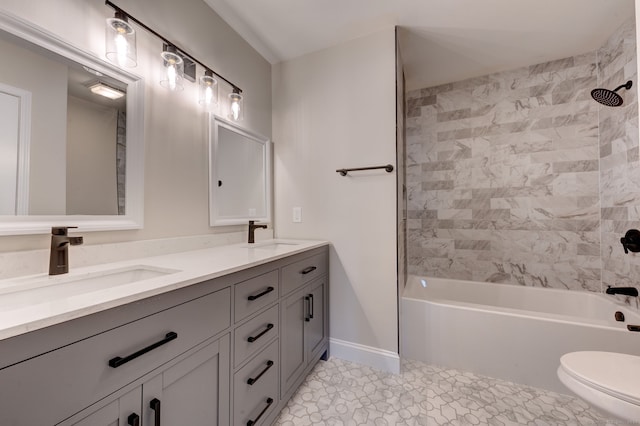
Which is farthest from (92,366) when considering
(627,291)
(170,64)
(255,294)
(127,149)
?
(627,291)

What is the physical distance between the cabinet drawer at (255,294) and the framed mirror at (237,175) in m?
0.67

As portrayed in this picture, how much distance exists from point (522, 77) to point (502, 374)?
101 inches

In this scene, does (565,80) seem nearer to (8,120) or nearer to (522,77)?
(522,77)

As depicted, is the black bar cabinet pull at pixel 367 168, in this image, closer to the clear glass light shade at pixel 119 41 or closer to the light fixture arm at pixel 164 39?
the light fixture arm at pixel 164 39

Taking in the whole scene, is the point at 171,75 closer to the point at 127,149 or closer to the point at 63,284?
the point at 127,149

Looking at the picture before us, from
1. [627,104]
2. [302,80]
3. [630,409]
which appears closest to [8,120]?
[302,80]

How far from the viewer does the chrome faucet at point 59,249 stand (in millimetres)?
910

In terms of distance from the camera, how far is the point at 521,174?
7.73ft

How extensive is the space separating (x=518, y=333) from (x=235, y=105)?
8.15 feet

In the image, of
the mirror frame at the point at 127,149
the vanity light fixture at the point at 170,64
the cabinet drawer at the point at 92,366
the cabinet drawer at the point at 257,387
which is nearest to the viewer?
the cabinet drawer at the point at 92,366

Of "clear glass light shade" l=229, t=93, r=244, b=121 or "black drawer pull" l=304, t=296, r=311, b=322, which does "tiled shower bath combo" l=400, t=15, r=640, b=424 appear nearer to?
"black drawer pull" l=304, t=296, r=311, b=322

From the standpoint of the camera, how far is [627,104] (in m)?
1.78

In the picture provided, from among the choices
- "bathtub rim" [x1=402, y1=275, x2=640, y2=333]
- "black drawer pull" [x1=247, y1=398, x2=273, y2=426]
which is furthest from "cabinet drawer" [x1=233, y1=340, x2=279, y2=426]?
"bathtub rim" [x1=402, y1=275, x2=640, y2=333]

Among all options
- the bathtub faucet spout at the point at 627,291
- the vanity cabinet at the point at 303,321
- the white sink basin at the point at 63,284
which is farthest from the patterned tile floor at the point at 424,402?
the white sink basin at the point at 63,284
